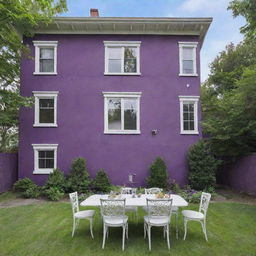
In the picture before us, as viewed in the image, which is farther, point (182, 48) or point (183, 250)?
point (182, 48)

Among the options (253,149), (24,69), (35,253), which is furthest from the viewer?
(24,69)

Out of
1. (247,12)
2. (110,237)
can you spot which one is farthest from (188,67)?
(110,237)

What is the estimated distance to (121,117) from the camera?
9.62m

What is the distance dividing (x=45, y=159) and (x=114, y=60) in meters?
6.35

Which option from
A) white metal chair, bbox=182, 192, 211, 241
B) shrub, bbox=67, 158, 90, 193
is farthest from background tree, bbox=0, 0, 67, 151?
white metal chair, bbox=182, 192, 211, 241

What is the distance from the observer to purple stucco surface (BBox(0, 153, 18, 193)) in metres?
8.70

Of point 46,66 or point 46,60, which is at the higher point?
point 46,60

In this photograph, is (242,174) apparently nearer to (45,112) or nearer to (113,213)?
(113,213)

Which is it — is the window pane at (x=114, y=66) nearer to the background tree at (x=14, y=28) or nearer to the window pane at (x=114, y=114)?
the window pane at (x=114, y=114)

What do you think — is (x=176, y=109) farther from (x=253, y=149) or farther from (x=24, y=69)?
(x=24, y=69)

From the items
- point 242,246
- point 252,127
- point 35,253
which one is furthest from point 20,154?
point 252,127

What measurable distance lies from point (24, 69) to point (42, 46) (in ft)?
5.06

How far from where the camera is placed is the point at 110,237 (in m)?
4.52

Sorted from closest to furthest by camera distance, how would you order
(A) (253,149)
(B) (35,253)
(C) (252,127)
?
1. (B) (35,253)
2. (C) (252,127)
3. (A) (253,149)
